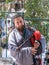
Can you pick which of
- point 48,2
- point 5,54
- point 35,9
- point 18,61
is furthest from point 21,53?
point 48,2

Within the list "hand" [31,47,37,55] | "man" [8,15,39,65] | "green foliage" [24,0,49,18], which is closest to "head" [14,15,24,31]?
"man" [8,15,39,65]

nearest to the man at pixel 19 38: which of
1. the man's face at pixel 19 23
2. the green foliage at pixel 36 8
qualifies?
the man's face at pixel 19 23

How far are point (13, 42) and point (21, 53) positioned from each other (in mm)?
252

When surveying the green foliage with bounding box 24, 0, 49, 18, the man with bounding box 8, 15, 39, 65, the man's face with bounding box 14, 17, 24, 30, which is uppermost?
the man's face with bounding box 14, 17, 24, 30

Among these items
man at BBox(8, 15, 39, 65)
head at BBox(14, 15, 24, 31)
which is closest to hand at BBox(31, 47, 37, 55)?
man at BBox(8, 15, 39, 65)

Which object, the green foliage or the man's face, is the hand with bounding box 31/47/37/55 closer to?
the man's face

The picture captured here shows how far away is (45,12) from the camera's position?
8.88m

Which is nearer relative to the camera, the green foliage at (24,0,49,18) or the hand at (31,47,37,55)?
the hand at (31,47,37,55)

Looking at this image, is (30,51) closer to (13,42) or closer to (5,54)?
(13,42)

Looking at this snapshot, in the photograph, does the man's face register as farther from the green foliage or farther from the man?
the green foliage

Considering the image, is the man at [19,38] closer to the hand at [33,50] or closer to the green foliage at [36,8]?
the hand at [33,50]

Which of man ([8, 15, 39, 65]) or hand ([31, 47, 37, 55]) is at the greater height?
man ([8, 15, 39, 65])

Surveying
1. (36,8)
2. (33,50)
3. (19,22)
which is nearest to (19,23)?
(19,22)

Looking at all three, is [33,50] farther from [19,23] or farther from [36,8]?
[36,8]
